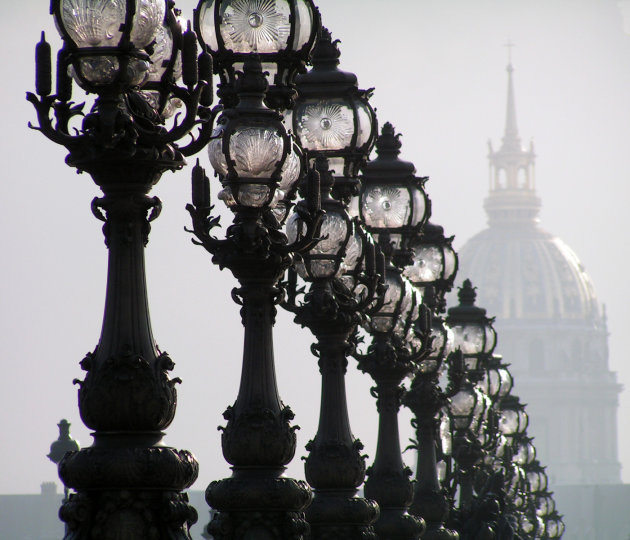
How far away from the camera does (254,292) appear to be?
38.6ft

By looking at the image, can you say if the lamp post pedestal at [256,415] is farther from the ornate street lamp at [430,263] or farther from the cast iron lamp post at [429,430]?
the cast iron lamp post at [429,430]

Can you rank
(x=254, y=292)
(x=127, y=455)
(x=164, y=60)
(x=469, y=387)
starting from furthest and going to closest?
(x=469, y=387)
(x=254, y=292)
(x=164, y=60)
(x=127, y=455)

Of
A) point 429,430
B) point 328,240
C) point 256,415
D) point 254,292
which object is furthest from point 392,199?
point 256,415

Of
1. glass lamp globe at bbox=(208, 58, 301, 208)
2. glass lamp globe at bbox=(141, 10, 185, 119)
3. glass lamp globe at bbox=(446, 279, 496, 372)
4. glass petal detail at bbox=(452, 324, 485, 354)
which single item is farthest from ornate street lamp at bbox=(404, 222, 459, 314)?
Result: glass lamp globe at bbox=(141, 10, 185, 119)

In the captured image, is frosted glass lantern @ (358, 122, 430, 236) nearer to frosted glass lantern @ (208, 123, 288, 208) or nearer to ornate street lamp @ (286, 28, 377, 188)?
ornate street lamp @ (286, 28, 377, 188)

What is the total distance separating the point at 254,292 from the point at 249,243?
0.95ft

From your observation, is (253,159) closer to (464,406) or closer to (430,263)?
(430,263)

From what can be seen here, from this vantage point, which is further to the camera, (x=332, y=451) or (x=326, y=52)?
(x=326, y=52)

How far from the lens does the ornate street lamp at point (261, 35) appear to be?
40.3 ft

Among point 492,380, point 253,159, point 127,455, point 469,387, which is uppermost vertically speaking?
point 492,380

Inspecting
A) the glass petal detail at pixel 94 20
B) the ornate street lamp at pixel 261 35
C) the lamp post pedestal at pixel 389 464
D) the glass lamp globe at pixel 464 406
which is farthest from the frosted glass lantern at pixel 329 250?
the glass lamp globe at pixel 464 406

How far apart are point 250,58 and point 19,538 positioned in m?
15.6

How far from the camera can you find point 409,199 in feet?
57.1

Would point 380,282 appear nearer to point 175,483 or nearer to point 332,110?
point 332,110
